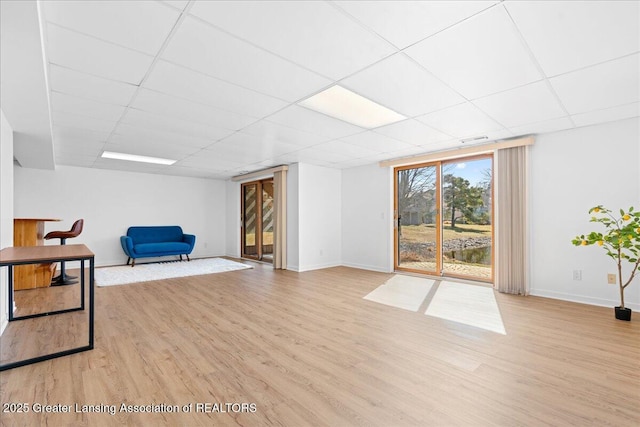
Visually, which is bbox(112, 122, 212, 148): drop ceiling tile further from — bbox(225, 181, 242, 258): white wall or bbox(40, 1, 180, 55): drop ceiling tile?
bbox(225, 181, 242, 258): white wall

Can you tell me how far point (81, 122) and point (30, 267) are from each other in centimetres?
257

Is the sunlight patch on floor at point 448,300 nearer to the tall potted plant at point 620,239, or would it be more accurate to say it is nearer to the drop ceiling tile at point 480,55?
the tall potted plant at point 620,239

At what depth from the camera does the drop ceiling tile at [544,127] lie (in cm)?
357

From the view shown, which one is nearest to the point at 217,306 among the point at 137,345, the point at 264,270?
the point at 137,345

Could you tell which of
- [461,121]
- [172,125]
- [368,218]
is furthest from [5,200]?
[368,218]

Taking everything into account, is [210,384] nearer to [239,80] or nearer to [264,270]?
[239,80]

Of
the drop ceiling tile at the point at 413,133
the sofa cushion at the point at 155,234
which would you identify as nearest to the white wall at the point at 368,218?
the drop ceiling tile at the point at 413,133

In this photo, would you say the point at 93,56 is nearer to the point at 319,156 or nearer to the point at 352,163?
the point at 319,156

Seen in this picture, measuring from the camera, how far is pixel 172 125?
3693mm

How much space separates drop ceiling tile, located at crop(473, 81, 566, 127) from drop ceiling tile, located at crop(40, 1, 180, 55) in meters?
2.82

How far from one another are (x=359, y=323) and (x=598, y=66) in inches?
119

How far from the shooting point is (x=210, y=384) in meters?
1.90

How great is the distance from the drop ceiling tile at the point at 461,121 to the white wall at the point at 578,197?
103cm

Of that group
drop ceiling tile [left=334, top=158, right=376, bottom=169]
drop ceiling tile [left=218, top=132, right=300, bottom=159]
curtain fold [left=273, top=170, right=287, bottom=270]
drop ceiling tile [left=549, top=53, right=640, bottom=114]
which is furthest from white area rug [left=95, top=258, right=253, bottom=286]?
drop ceiling tile [left=549, top=53, right=640, bottom=114]
